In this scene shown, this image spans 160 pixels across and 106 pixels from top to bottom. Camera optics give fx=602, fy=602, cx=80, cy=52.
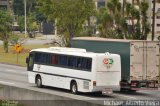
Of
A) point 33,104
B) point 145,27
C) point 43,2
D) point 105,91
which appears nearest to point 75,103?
point 33,104

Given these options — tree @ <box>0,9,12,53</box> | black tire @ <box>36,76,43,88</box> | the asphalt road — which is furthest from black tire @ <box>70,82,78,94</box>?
tree @ <box>0,9,12,53</box>

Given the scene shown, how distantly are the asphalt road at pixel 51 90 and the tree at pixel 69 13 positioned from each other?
9.53 meters

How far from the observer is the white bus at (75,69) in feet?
100

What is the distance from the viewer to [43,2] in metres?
63.1

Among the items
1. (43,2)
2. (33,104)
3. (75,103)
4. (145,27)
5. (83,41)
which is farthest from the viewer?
(43,2)

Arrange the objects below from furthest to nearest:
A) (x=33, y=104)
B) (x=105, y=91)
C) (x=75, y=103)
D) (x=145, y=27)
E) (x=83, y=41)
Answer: (x=145, y=27), (x=83, y=41), (x=105, y=91), (x=33, y=104), (x=75, y=103)

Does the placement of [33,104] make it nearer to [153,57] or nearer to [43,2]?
[153,57]

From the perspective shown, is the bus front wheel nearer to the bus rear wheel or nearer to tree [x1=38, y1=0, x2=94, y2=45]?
the bus rear wheel

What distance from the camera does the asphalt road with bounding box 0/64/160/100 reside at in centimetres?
3083

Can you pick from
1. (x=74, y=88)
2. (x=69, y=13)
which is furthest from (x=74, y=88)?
(x=69, y=13)

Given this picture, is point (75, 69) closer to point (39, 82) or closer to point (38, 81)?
point (39, 82)

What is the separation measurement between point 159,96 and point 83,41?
642 centimetres

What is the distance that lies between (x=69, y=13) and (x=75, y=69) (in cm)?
2976

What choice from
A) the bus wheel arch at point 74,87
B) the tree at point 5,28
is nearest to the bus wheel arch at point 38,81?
the bus wheel arch at point 74,87
